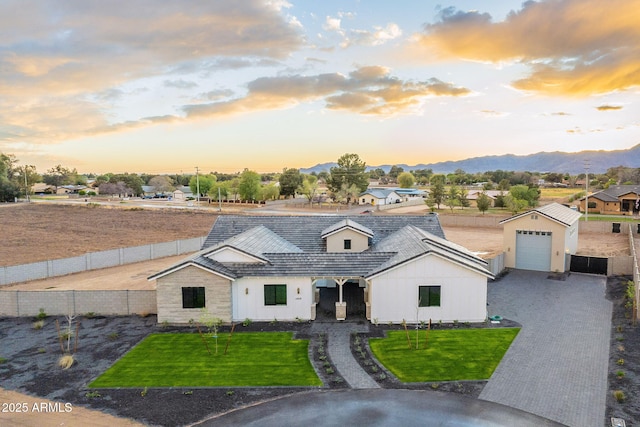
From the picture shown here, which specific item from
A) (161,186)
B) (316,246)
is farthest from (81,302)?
(161,186)

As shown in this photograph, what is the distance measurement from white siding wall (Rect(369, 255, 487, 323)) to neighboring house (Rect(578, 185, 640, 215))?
6470cm

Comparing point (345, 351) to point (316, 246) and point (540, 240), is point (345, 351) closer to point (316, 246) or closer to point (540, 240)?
point (316, 246)

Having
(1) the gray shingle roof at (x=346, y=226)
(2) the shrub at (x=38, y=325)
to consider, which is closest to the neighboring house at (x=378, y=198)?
(1) the gray shingle roof at (x=346, y=226)

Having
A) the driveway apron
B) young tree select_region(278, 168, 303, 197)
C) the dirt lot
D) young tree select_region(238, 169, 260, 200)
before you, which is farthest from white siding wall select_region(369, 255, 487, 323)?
young tree select_region(278, 168, 303, 197)

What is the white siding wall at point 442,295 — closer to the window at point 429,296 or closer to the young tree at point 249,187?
the window at point 429,296

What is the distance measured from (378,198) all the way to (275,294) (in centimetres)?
8302

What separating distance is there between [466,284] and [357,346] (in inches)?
303

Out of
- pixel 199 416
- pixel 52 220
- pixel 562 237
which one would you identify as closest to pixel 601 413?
pixel 199 416

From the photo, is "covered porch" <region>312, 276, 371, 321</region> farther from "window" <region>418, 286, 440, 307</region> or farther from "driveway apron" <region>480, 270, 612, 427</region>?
"driveway apron" <region>480, 270, 612, 427</region>

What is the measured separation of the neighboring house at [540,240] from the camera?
3516 centimetres

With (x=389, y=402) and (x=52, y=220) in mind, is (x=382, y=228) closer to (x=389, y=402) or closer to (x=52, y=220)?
(x=389, y=402)

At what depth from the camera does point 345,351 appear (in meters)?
19.8

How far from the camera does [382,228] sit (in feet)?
112

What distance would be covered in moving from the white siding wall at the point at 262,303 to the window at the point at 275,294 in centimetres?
18
